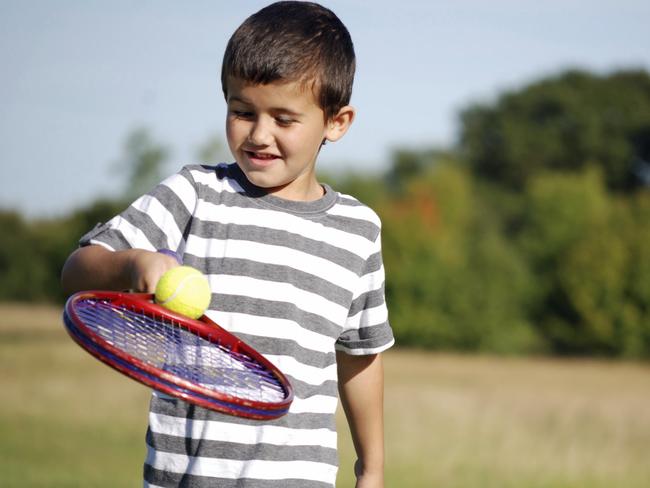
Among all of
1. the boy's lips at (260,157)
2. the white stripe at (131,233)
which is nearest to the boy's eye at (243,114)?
the boy's lips at (260,157)

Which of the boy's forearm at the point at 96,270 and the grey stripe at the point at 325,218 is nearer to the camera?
the boy's forearm at the point at 96,270

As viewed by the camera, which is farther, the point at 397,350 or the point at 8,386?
the point at 397,350

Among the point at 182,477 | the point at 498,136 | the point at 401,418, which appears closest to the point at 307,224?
the point at 182,477

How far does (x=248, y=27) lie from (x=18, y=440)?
13.0m

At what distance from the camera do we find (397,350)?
4634 centimetres

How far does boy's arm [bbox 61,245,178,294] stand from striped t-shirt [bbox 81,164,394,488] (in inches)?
3.0

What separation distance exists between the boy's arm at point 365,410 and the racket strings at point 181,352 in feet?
2.43

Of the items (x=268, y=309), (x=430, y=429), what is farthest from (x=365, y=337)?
(x=430, y=429)

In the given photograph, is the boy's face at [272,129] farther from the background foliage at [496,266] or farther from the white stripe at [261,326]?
the background foliage at [496,266]

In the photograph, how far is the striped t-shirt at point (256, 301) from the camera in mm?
2877

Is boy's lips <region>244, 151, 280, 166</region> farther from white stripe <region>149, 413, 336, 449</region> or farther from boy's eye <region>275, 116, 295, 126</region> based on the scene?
white stripe <region>149, 413, 336, 449</region>

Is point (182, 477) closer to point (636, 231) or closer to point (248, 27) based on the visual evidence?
point (248, 27)

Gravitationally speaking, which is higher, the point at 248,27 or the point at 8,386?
the point at 248,27

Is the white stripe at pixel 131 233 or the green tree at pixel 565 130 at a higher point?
the white stripe at pixel 131 233
